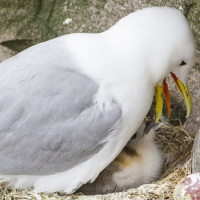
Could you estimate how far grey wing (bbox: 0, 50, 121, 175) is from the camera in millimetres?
2398

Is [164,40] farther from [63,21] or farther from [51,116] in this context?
[63,21]

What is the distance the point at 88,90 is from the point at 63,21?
809 mm

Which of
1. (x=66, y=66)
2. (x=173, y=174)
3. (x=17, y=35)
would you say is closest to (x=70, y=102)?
(x=66, y=66)

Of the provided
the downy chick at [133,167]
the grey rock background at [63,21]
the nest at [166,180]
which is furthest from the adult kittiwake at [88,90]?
→ the grey rock background at [63,21]

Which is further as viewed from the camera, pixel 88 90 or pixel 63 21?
pixel 63 21

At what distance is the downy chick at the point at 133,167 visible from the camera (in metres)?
2.65

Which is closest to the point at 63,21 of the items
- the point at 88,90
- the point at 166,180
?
the point at 88,90

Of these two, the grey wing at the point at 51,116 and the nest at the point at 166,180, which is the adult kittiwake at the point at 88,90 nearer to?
the grey wing at the point at 51,116

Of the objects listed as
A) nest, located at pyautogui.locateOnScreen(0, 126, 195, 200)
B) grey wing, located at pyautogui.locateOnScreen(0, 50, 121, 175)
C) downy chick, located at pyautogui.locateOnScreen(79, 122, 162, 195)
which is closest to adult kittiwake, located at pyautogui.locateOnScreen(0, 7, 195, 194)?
grey wing, located at pyautogui.locateOnScreen(0, 50, 121, 175)

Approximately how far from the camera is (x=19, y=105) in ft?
7.88

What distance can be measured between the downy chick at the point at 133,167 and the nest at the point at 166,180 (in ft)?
0.22

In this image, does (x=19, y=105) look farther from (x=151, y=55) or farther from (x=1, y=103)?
(x=151, y=55)

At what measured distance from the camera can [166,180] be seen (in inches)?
101

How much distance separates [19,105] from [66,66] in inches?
8.6
